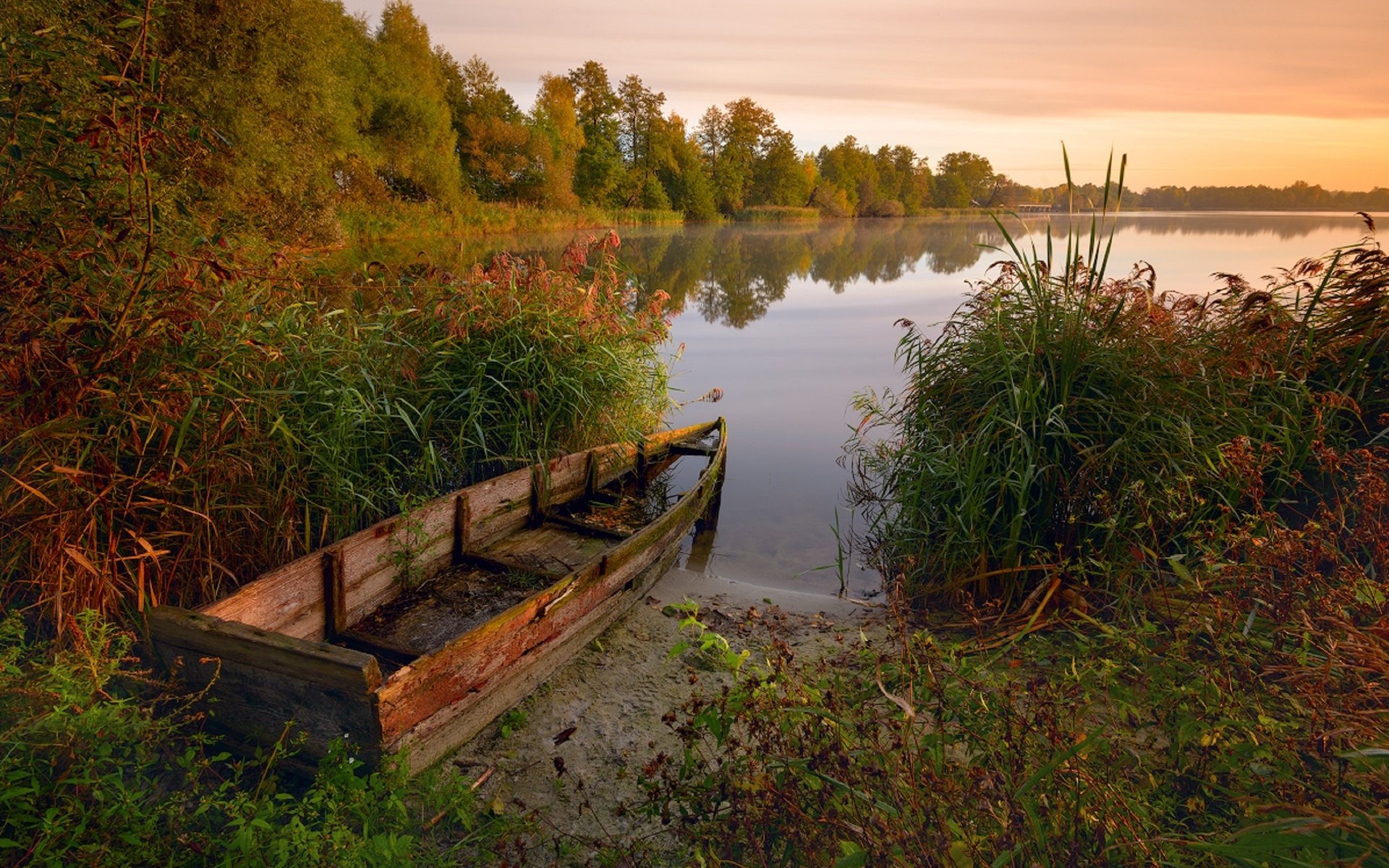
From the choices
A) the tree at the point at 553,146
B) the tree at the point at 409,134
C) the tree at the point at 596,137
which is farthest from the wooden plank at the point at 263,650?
the tree at the point at 596,137

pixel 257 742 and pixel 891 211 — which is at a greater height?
pixel 891 211

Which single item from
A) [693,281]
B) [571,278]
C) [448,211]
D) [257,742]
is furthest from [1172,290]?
[448,211]

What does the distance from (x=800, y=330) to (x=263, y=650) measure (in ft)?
55.2

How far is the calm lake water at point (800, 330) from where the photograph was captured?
7.24m

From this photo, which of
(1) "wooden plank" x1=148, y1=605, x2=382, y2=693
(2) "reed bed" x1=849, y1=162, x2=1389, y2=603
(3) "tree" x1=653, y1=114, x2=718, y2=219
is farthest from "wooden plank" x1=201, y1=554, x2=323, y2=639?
(3) "tree" x1=653, y1=114, x2=718, y2=219

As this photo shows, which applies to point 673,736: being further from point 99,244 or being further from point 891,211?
point 891,211

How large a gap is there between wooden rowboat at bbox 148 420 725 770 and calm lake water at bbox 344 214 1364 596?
54.8 inches

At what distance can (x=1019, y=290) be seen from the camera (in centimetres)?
557

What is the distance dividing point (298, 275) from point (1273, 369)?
6.90 metres

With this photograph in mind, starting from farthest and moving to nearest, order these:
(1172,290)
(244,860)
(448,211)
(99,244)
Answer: (448,211) < (1172,290) < (99,244) < (244,860)

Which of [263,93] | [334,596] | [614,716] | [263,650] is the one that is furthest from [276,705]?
[263,93]

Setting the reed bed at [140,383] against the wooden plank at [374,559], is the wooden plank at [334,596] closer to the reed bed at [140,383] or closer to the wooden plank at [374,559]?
the wooden plank at [374,559]

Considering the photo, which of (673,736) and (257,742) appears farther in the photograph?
(673,736)

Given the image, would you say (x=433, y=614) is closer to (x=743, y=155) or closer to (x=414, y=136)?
(x=414, y=136)
